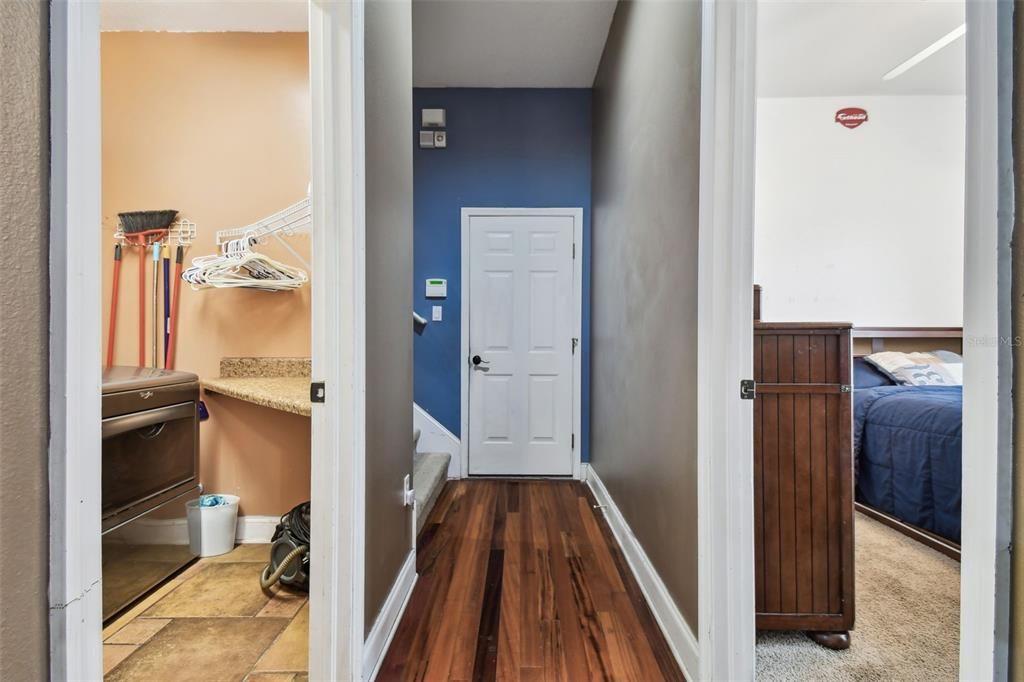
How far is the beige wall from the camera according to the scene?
7.48 feet

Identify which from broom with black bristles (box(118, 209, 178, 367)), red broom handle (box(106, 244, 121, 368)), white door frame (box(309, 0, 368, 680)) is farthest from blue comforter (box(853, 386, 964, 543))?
red broom handle (box(106, 244, 121, 368))

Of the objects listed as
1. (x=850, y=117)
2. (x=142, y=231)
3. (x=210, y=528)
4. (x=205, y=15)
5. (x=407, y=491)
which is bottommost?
(x=210, y=528)

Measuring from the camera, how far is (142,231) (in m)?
2.25

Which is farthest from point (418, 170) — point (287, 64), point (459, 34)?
point (287, 64)

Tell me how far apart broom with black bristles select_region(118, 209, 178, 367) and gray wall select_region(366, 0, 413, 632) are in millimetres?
1349

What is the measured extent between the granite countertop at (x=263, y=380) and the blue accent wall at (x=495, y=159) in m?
1.32

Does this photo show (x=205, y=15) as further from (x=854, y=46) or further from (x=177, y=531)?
(x=854, y=46)

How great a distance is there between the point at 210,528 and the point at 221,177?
1727mm

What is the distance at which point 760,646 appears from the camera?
151 centimetres

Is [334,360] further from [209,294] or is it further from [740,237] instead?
[209,294]

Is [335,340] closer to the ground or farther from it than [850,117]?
closer to the ground

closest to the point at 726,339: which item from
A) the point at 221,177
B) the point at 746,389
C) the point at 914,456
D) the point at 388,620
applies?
the point at 746,389

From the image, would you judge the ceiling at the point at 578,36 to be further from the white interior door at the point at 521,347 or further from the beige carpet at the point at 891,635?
the beige carpet at the point at 891,635

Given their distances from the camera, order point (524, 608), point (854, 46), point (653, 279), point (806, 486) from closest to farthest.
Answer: point (806, 486), point (524, 608), point (653, 279), point (854, 46)
